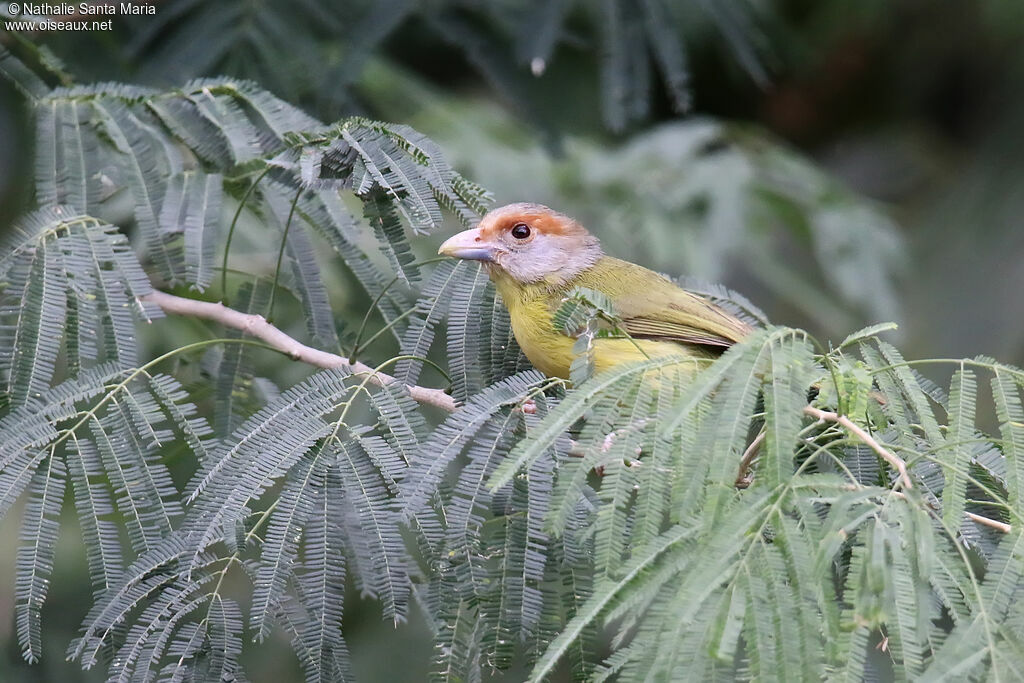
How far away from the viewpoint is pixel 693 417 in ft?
6.63

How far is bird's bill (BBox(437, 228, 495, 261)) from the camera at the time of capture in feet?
11.0

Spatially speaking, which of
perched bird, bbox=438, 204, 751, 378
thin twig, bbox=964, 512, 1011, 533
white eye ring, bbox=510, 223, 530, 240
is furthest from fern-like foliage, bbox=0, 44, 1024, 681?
white eye ring, bbox=510, 223, 530, 240

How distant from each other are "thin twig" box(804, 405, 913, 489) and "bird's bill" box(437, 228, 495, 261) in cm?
139

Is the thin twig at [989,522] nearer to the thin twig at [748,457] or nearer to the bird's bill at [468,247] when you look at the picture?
the thin twig at [748,457]

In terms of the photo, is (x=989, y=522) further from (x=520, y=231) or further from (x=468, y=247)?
(x=520, y=231)

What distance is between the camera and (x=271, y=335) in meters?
3.14

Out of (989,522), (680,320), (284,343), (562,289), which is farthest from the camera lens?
(562,289)

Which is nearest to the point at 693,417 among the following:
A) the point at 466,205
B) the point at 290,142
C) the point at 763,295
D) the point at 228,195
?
the point at 466,205

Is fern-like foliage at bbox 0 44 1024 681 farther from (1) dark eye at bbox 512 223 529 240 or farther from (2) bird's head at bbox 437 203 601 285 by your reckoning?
(1) dark eye at bbox 512 223 529 240

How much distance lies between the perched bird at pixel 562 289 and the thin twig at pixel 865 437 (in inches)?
31.3

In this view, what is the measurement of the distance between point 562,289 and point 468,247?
0.45 metres

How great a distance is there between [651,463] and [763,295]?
6.19 meters

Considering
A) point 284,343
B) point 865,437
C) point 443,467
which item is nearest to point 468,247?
point 284,343

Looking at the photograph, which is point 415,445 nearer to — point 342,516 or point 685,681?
point 342,516
